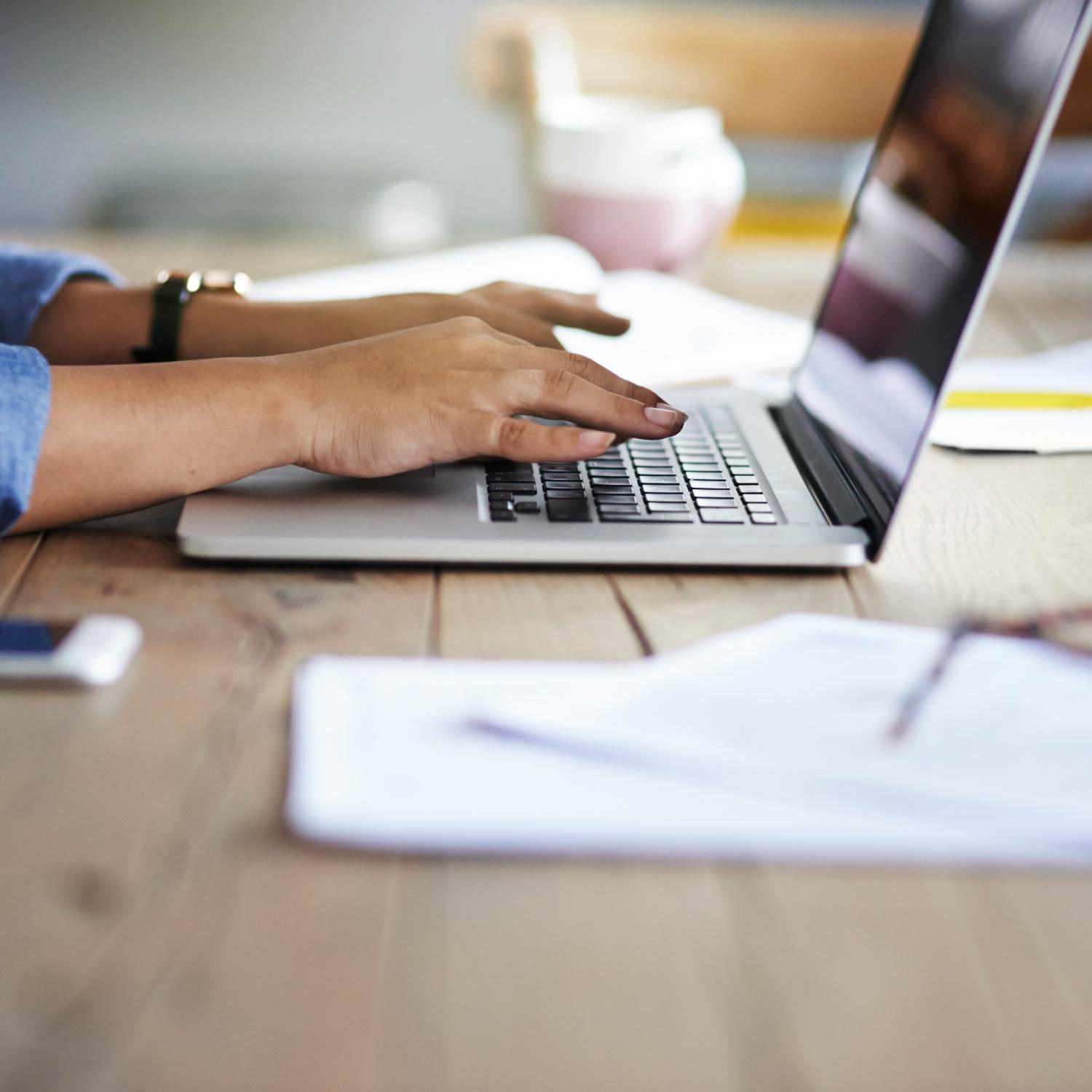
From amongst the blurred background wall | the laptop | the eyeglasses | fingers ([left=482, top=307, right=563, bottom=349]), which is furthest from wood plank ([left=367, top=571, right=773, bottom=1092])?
the blurred background wall

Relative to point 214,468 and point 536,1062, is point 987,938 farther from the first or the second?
point 214,468

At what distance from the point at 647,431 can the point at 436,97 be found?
2.70m

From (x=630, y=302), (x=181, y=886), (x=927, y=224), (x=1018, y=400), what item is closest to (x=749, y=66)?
(x=630, y=302)

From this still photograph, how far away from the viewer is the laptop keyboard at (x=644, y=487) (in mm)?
647

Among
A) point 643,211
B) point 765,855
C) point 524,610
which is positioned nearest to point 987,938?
point 765,855

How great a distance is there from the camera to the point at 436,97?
315 centimetres

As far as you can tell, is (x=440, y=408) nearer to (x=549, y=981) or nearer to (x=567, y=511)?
(x=567, y=511)

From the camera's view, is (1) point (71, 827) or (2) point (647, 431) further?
(2) point (647, 431)

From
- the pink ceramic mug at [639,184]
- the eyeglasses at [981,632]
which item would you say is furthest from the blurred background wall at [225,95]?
the eyeglasses at [981,632]

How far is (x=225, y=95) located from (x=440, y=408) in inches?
107

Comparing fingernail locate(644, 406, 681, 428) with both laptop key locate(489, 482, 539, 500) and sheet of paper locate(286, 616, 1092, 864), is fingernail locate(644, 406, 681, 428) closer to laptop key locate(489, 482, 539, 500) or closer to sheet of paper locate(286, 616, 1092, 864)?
laptop key locate(489, 482, 539, 500)

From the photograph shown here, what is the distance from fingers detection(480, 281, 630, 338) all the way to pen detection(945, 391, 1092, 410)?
26cm

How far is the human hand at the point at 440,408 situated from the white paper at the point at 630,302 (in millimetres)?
247

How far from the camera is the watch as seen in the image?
2.87ft
